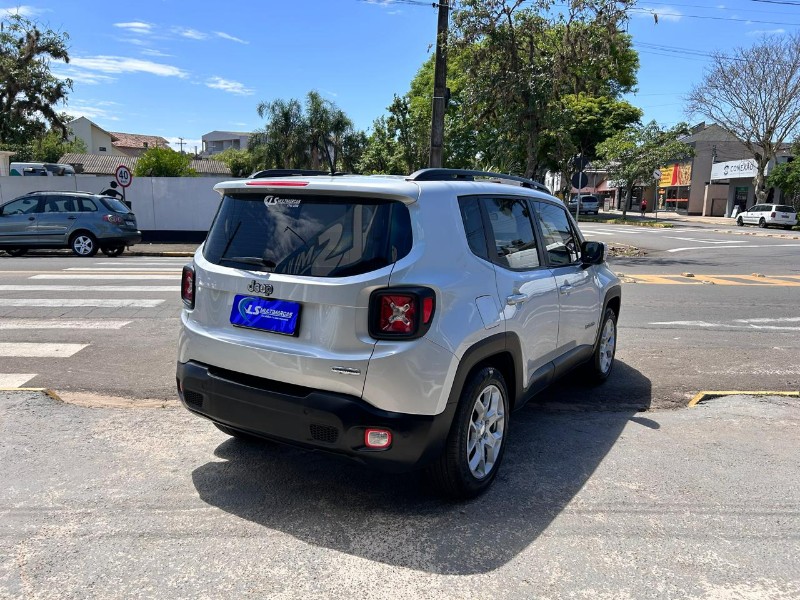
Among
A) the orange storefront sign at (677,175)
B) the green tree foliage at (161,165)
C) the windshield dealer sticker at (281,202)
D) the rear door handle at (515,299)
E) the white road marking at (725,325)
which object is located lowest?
the white road marking at (725,325)

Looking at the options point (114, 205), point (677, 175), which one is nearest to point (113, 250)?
point (114, 205)

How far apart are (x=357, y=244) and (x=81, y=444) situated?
2.60 metres

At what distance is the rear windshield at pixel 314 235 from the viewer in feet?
10.5

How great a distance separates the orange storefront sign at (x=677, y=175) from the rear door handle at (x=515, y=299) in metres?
61.0

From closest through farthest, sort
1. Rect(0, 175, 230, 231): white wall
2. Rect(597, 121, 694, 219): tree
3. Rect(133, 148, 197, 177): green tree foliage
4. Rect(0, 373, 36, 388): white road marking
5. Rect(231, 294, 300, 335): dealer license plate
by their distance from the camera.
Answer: Rect(231, 294, 300, 335): dealer license plate
Rect(0, 373, 36, 388): white road marking
Rect(0, 175, 230, 231): white wall
Rect(597, 121, 694, 219): tree
Rect(133, 148, 197, 177): green tree foliage

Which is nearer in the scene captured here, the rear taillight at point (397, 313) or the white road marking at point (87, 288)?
the rear taillight at point (397, 313)

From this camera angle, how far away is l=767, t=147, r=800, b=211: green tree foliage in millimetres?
42281

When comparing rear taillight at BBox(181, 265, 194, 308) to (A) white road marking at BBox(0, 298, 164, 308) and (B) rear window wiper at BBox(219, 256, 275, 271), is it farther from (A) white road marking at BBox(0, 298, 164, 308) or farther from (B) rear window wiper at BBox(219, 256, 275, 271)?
(A) white road marking at BBox(0, 298, 164, 308)

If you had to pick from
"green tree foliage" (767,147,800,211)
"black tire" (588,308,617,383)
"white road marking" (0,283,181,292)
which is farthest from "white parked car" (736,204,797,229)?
"black tire" (588,308,617,383)

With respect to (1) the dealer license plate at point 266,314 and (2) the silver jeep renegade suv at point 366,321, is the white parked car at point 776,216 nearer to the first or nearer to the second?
(2) the silver jeep renegade suv at point 366,321

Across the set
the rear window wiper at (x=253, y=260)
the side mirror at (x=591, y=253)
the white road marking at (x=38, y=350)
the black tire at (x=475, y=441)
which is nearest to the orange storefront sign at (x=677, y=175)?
the side mirror at (x=591, y=253)

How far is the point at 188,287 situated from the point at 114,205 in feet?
48.7

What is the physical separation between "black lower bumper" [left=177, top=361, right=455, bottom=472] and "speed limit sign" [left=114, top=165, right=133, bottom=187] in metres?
18.7

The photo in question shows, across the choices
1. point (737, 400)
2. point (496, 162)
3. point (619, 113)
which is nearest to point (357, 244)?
point (737, 400)
